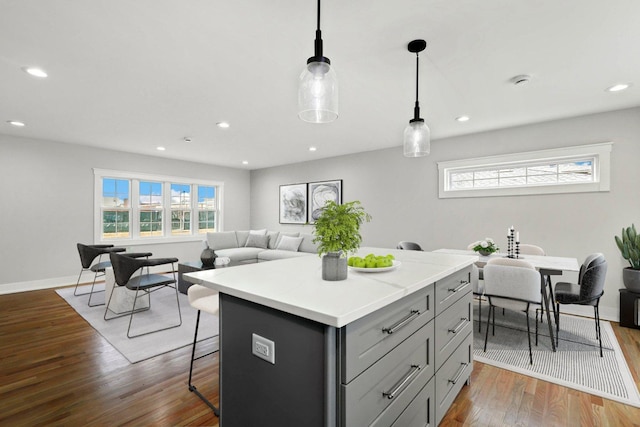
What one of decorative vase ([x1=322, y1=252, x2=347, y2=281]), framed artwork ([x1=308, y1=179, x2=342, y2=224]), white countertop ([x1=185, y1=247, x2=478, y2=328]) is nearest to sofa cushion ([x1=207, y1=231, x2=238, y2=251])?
framed artwork ([x1=308, y1=179, x2=342, y2=224])

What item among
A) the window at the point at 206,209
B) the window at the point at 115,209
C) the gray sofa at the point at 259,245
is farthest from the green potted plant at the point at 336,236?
the window at the point at 206,209

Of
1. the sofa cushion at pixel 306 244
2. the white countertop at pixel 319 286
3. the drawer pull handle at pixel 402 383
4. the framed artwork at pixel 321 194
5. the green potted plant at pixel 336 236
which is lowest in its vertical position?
the drawer pull handle at pixel 402 383

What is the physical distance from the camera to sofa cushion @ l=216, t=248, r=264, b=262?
19.1ft

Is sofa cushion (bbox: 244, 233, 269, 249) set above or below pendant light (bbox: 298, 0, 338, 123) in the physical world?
below

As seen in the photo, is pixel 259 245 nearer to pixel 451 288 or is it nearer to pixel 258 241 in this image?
pixel 258 241

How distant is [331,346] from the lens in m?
1.00

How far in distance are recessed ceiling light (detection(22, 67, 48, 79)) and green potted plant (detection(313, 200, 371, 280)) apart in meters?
2.91

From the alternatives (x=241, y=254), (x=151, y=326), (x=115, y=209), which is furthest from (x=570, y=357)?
(x=115, y=209)

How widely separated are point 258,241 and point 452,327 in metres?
5.34

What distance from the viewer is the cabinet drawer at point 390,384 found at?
105 cm

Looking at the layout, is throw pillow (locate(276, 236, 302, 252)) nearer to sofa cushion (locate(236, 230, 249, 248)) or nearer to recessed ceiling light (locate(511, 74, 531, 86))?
sofa cushion (locate(236, 230, 249, 248))

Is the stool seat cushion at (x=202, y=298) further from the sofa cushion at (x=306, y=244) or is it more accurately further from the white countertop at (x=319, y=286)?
the sofa cushion at (x=306, y=244)

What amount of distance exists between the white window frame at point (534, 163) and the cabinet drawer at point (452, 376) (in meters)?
2.80

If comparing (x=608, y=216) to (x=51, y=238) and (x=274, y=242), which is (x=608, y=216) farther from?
(x=51, y=238)
